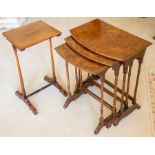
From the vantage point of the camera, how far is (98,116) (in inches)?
77.5

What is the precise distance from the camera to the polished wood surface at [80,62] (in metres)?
1.49

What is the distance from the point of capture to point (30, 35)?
1.81 meters

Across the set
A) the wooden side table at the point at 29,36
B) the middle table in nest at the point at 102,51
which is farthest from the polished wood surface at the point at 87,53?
the wooden side table at the point at 29,36

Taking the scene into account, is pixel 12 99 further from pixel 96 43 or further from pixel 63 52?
pixel 96 43

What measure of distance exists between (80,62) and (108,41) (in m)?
0.24

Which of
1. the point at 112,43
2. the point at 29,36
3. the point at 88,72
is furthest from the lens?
the point at 29,36

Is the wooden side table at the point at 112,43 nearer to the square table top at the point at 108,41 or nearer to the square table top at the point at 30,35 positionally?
the square table top at the point at 108,41

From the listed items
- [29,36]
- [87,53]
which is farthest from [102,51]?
[29,36]

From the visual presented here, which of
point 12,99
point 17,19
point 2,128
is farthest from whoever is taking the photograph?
point 17,19

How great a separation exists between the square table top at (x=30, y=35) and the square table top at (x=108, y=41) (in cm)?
22

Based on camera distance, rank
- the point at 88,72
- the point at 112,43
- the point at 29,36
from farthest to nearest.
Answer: the point at 29,36
the point at 112,43
the point at 88,72

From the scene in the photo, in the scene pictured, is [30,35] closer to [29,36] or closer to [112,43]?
[29,36]

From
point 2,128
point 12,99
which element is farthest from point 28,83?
point 2,128
